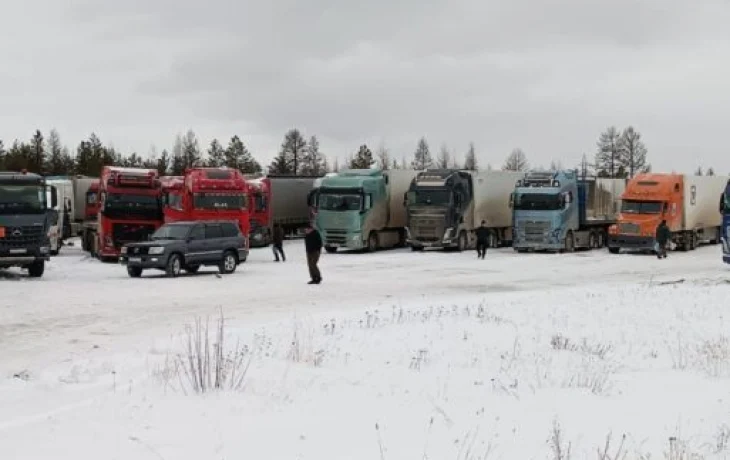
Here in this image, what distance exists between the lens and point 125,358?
12023 millimetres

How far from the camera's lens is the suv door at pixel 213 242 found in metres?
29.7

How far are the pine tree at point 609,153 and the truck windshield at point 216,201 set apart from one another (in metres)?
77.7

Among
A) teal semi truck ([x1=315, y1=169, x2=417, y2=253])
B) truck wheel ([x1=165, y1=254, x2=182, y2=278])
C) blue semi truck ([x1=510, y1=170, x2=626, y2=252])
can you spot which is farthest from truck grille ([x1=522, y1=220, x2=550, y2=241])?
truck wheel ([x1=165, y1=254, x2=182, y2=278])

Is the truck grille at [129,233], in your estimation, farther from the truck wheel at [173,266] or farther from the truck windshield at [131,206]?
the truck wheel at [173,266]

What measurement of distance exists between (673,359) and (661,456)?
5457 mm

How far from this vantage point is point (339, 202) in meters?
42.6

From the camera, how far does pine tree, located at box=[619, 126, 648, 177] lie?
107625 mm

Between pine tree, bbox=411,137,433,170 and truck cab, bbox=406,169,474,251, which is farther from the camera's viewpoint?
pine tree, bbox=411,137,433,170

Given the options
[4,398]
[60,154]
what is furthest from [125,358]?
[60,154]

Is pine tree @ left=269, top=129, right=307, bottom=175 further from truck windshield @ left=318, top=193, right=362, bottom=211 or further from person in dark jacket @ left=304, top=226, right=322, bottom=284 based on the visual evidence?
person in dark jacket @ left=304, top=226, right=322, bottom=284

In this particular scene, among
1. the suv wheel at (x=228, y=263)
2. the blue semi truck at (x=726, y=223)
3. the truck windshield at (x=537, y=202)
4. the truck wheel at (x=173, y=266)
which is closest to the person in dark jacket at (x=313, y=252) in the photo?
the truck wheel at (x=173, y=266)

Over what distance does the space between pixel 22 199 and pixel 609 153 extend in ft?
299

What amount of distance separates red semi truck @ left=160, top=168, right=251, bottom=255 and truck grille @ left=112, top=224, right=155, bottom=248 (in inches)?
37.8

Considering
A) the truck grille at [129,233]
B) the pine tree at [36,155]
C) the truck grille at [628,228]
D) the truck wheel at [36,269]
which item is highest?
the pine tree at [36,155]
